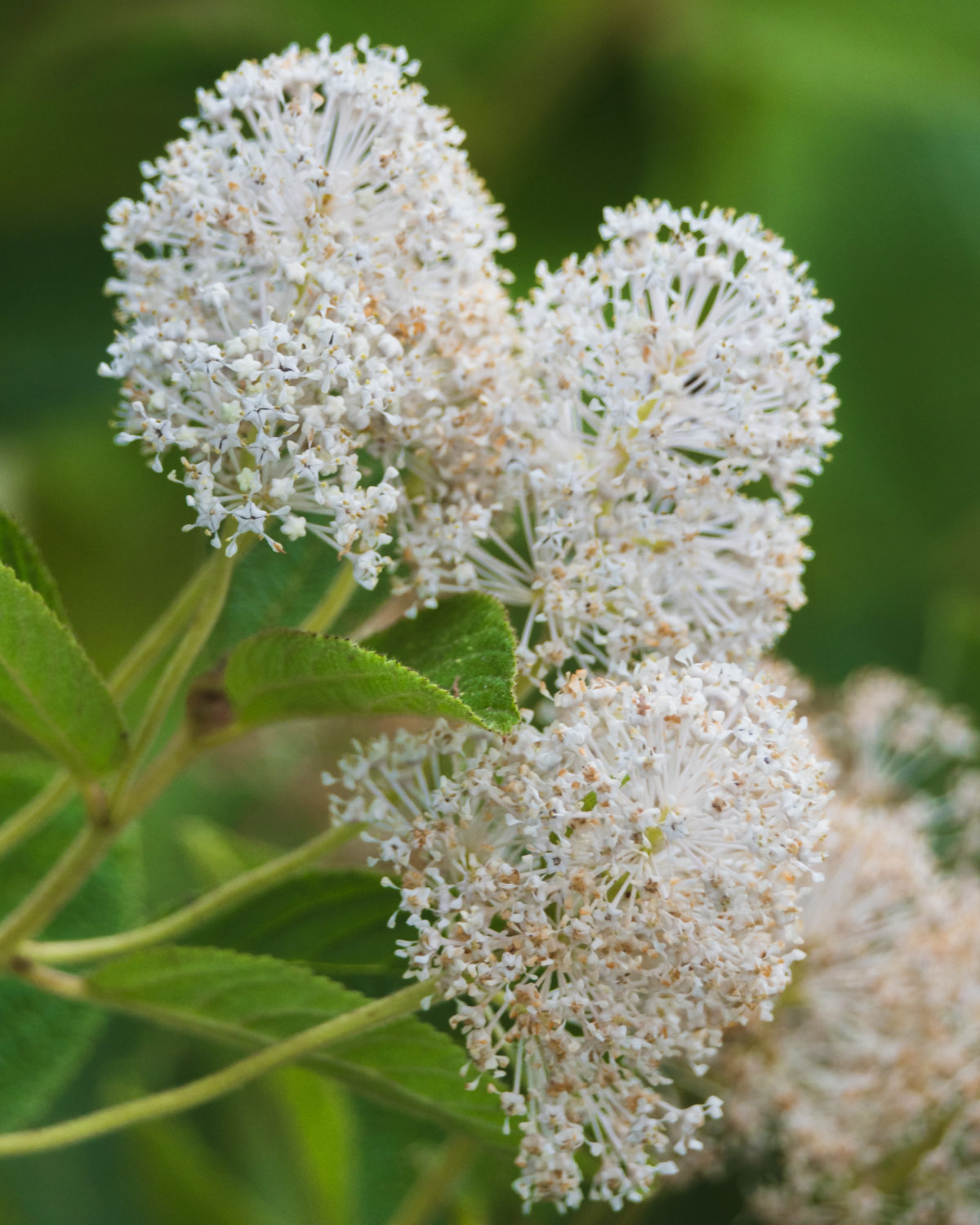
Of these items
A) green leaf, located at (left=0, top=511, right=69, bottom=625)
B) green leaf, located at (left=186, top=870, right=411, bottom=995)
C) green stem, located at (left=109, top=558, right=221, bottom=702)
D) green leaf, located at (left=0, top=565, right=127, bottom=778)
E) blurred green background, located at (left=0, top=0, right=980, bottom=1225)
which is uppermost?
blurred green background, located at (left=0, top=0, right=980, bottom=1225)

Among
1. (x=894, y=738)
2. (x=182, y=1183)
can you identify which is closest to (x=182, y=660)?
(x=182, y=1183)

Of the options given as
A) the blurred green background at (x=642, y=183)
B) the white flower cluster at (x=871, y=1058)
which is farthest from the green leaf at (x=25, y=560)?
the blurred green background at (x=642, y=183)

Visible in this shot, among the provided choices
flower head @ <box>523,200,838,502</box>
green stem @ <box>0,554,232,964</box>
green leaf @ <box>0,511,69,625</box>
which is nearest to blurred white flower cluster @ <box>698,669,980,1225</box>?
flower head @ <box>523,200,838,502</box>

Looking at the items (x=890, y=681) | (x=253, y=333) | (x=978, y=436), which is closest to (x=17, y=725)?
(x=253, y=333)

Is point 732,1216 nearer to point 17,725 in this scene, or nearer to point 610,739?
point 610,739

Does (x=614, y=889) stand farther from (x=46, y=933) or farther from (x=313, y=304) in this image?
(x=46, y=933)

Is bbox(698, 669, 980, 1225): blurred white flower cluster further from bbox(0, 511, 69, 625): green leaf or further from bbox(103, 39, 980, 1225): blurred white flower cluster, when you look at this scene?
bbox(0, 511, 69, 625): green leaf
